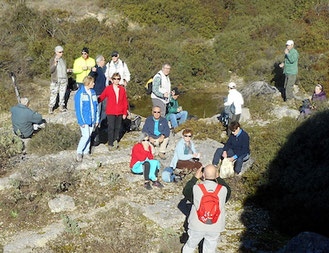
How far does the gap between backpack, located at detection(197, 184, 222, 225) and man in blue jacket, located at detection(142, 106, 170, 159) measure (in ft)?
12.0

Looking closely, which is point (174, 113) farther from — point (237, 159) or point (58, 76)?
point (58, 76)

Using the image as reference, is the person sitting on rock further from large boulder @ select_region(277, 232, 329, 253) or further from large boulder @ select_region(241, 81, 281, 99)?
large boulder @ select_region(277, 232, 329, 253)

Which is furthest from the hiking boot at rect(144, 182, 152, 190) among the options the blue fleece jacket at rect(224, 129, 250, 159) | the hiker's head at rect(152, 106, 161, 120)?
the blue fleece jacket at rect(224, 129, 250, 159)

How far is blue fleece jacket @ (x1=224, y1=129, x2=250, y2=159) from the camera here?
7488 millimetres

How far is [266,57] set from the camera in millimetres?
16797

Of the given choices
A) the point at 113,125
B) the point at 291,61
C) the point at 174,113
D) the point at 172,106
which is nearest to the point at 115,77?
the point at 113,125

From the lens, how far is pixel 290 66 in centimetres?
1131

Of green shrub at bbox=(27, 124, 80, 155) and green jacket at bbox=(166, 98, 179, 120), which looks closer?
green shrub at bbox=(27, 124, 80, 155)

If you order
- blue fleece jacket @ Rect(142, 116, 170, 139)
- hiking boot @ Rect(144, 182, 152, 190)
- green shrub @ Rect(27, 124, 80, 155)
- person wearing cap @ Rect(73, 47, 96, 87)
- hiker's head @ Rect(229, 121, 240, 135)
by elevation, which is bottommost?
hiking boot @ Rect(144, 182, 152, 190)

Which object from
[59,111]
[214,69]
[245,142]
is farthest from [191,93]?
[245,142]

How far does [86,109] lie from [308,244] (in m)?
4.54

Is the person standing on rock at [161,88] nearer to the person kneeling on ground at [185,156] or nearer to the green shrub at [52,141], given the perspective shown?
the person kneeling on ground at [185,156]

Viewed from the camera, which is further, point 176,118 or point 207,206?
point 176,118

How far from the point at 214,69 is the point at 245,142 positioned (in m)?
9.55
